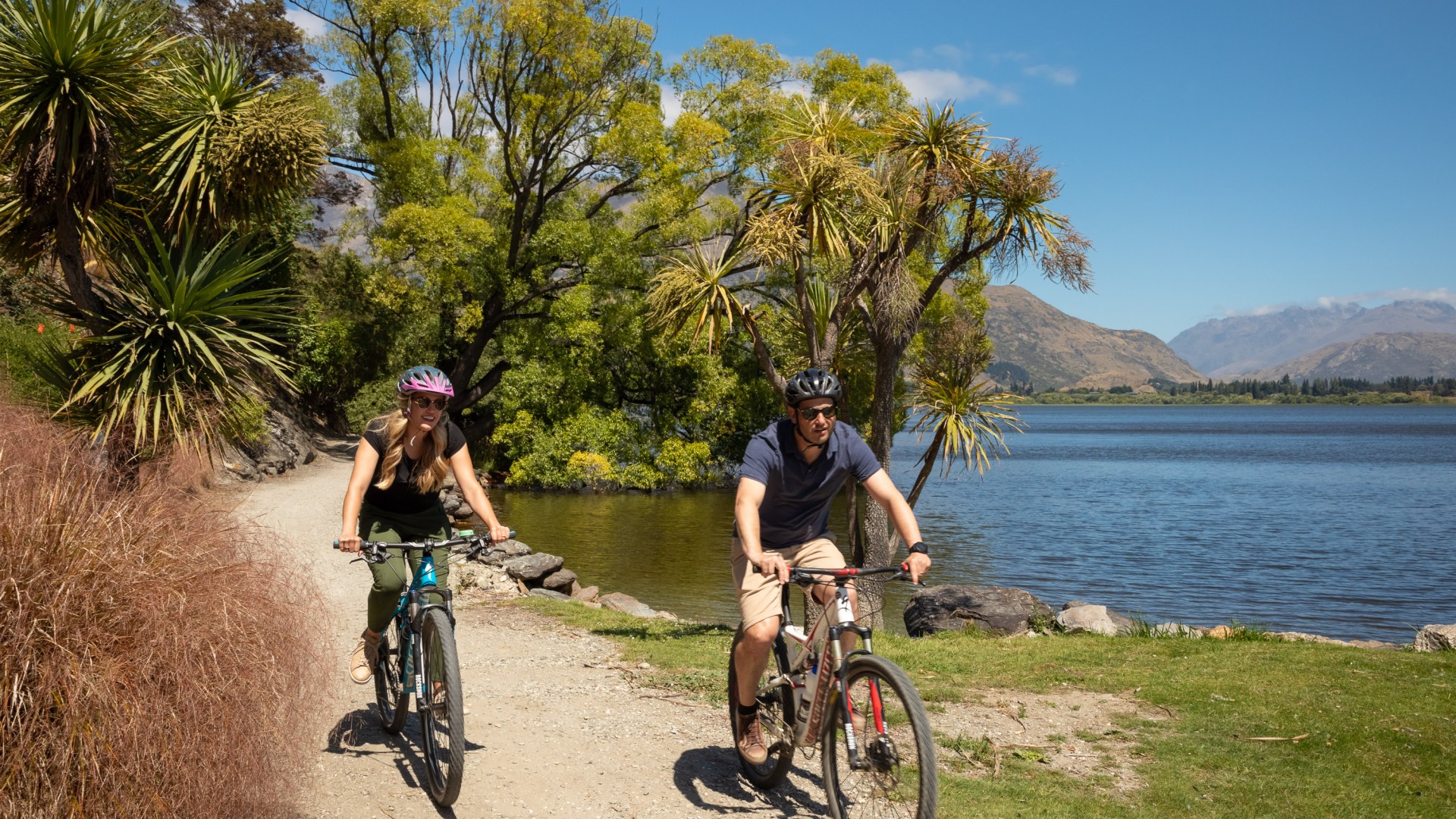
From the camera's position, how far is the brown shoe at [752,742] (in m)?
5.14

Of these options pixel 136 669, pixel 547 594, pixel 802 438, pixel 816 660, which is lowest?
pixel 547 594

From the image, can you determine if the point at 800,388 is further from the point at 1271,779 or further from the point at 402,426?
the point at 1271,779

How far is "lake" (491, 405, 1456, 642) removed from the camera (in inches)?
667

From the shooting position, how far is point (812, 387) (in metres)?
4.71

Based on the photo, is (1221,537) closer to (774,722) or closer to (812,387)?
(774,722)

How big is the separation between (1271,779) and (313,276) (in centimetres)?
3235

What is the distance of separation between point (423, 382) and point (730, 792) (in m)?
2.70

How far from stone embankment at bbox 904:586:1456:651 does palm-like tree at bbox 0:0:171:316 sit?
997cm

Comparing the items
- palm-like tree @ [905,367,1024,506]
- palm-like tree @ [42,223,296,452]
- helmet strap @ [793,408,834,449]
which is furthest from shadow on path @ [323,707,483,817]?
palm-like tree @ [905,367,1024,506]

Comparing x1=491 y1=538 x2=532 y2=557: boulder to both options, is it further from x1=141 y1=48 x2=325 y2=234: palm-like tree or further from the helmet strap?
the helmet strap

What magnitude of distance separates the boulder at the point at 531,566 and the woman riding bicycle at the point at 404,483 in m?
7.51

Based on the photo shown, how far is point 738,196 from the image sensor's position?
3288cm

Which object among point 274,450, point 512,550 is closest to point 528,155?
point 274,450

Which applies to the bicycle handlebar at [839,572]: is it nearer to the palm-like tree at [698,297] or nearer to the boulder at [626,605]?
the palm-like tree at [698,297]
